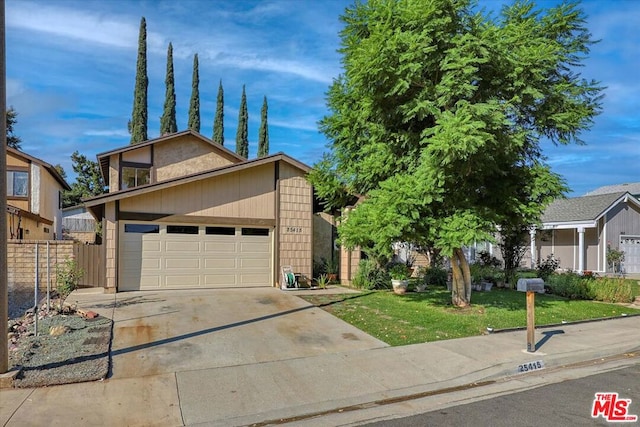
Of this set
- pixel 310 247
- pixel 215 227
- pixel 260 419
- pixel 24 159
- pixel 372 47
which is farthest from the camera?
pixel 24 159

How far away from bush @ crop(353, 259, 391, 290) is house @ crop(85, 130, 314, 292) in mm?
1935

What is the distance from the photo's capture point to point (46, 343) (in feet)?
23.2

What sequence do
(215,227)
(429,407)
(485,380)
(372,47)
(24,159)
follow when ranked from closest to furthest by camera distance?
(429,407), (485,380), (372,47), (215,227), (24,159)

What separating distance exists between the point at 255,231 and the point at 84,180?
31.6m

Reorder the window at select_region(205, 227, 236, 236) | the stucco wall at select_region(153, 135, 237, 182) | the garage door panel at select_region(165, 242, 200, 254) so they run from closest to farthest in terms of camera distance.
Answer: the garage door panel at select_region(165, 242, 200, 254) < the window at select_region(205, 227, 236, 236) < the stucco wall at select_region(153, 135, 237, 182)

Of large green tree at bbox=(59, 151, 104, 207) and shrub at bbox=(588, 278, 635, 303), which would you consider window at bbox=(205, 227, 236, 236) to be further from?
large green tree at bbox=(59, 151, 104, 207)

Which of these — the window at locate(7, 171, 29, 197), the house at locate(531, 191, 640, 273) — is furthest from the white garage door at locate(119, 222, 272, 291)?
the house at locate(531, 191, 640, 273)

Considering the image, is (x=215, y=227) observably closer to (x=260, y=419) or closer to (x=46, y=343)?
(x=46, y=343)

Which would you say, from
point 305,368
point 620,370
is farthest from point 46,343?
point 620,370

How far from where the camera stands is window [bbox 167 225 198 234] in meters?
14.3

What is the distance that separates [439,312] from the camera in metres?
10.7

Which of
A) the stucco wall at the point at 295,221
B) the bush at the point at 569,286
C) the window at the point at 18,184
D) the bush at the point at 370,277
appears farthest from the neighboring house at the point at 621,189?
the window at the point at 18,184

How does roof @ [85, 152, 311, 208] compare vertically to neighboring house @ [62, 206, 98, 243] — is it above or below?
above

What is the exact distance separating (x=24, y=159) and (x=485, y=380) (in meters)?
24.3
